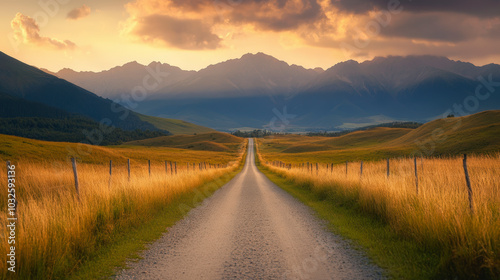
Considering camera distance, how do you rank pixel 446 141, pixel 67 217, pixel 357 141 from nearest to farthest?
pixel 67 217 < pixel 446 141 < pixel 357 141

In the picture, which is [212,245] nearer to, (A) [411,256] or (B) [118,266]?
(B) [118,266]

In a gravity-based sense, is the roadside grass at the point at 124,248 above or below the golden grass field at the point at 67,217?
below

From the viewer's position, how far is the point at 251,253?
794cm

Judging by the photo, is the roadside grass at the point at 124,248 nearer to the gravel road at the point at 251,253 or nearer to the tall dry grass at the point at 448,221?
the gravel road at the point at 251,253

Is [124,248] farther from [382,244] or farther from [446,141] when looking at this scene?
[446,141]

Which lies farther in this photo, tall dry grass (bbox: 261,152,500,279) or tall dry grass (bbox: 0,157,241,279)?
tall dry grass (bbox: 0,157,241,279)

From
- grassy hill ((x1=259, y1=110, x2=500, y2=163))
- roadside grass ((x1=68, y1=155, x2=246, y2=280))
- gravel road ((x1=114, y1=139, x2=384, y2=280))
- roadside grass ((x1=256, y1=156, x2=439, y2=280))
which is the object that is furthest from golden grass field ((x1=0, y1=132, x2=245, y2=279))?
grassy hill ((x1=259, y1=110, x2=500, y2=163))

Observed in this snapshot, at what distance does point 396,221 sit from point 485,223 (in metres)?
3.12

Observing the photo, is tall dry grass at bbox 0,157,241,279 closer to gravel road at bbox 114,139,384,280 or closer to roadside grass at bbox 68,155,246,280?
roadside grass at bbox 68,155,246,280

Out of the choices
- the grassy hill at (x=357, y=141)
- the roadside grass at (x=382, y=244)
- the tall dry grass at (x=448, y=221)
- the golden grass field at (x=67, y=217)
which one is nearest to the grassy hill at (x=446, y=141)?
the grassy hill at (x=357, y=141)

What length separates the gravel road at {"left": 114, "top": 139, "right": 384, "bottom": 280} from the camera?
6.50 metres

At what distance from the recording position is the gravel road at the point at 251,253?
6.50m

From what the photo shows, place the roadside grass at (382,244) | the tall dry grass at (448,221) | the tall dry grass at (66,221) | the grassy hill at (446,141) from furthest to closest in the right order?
1. the grassy hill at (446,141)
2. the roadside grass at (382,244)
3. the tall dry grass at (66,221)
4. the tall dry grass at (448,221)

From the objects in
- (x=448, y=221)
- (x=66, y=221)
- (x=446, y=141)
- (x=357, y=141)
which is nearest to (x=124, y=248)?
(x=66, y=221)
